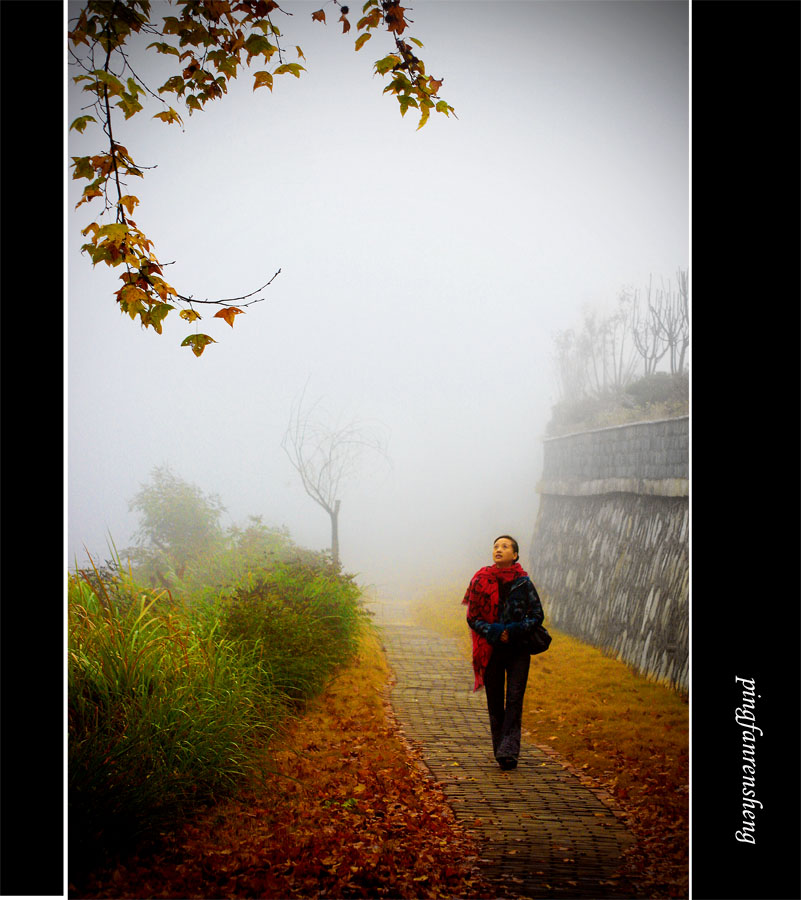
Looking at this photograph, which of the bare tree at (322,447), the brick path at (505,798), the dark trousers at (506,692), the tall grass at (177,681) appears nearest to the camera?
the tall grass at (177,681)

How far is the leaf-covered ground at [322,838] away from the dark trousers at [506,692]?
0.36 meters

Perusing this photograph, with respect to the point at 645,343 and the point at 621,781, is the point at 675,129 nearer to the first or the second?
the point at 645,343

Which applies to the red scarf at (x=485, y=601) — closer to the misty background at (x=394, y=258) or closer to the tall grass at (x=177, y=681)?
the misty background at (x=394, y=258)

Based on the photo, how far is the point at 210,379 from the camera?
10.6 feet

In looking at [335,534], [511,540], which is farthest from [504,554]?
[335,534]

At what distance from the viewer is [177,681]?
9.15ft

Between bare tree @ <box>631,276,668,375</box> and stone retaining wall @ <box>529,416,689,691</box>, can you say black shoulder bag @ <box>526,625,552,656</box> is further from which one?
bare tree @ <box>631,276,668,375</box>

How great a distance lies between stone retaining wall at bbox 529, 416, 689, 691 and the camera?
9.61 feet

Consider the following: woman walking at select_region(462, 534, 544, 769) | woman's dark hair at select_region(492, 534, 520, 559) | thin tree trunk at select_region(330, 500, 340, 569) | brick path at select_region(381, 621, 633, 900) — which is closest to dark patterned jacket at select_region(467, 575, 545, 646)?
woman walking at select_region(462, 534, 544, 769)

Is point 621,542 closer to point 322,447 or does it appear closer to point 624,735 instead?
point 624,735

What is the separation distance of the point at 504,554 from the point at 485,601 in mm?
225

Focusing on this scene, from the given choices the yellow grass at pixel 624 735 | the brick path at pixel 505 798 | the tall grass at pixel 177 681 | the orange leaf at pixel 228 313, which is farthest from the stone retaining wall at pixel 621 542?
the orange leaf at pixel 228 313

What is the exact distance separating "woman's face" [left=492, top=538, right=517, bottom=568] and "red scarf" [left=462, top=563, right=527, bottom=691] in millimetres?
22

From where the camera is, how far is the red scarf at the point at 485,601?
9.72 ft
